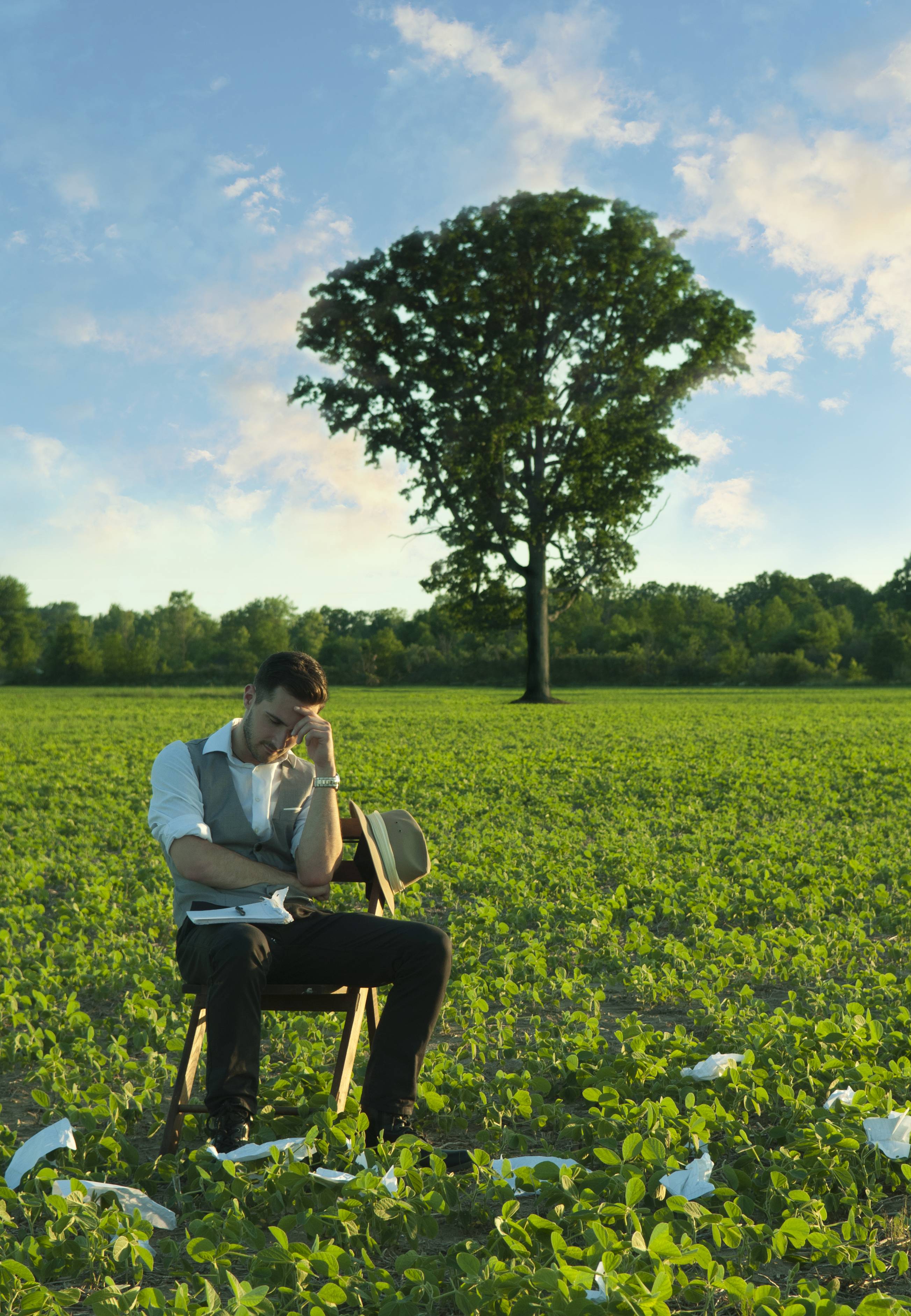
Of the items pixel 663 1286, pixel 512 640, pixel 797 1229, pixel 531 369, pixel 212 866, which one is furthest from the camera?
pixel 512 640

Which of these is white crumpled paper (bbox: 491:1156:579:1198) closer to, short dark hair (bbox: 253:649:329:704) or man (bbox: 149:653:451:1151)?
man (bbox: 149:653:451:1151)

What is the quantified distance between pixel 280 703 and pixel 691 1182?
223cm

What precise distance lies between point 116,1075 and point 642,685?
5683 cm

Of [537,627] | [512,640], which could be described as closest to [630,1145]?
[537,627]

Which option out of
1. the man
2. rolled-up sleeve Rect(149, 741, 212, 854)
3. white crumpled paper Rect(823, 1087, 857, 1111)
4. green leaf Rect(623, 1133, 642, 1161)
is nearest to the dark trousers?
the man

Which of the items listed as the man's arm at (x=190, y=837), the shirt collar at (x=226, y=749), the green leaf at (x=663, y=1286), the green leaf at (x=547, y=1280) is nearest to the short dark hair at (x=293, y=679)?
the shirt collar at (x=226, y=749)

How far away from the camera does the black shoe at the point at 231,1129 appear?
3357 millimetres

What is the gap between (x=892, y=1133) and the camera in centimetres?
343

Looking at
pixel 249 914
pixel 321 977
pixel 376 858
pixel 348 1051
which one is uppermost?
pixel 376 858

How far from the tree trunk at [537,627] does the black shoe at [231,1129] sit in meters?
30.9

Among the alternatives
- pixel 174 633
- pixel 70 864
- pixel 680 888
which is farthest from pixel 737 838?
pixel 174 633

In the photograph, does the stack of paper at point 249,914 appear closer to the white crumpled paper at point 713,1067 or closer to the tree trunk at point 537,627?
the white crumpled paper at point 713,1067

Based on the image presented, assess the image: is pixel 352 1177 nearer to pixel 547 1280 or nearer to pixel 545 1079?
pixel 547 1280

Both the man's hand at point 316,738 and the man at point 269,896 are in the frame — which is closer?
the man at point 269,896
